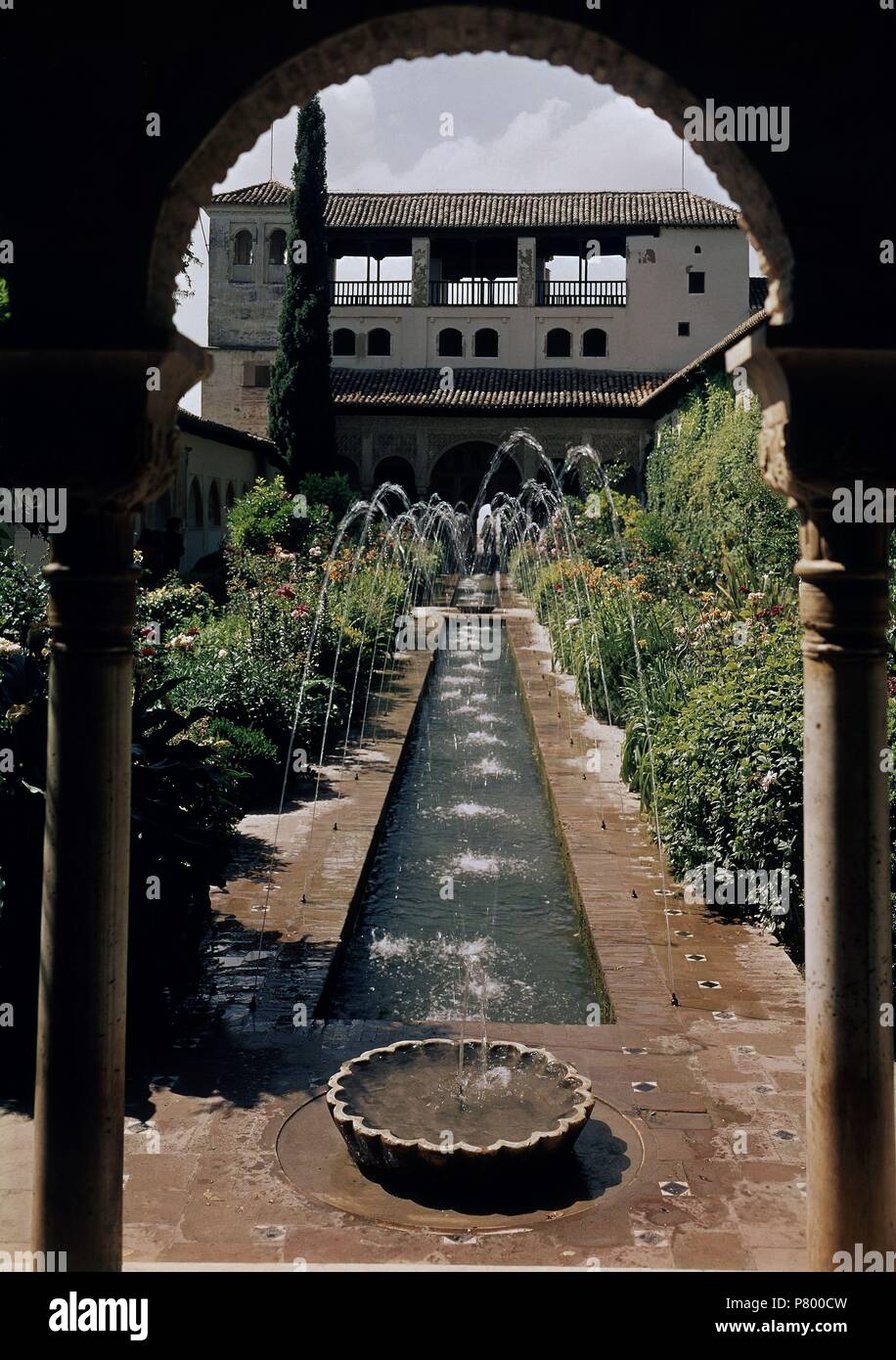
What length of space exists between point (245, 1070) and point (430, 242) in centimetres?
3531

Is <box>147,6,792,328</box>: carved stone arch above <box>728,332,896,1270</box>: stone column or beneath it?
above

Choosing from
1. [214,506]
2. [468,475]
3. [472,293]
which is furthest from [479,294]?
[214,506]

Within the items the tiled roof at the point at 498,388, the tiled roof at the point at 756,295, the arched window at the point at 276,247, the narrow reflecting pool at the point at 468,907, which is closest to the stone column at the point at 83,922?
the narrow reflecting pool at the point at 468,907

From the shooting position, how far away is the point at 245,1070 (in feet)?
14.3

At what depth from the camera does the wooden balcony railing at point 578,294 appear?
36.2m

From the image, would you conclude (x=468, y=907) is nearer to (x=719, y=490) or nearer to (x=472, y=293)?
(x=719, y=490)

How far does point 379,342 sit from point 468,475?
476cm

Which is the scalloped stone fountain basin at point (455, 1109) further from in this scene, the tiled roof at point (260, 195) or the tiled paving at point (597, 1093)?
the tiled roof at point (260, 195)

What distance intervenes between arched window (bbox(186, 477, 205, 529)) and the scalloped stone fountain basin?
19.3m

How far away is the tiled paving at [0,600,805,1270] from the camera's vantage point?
327 centimetres

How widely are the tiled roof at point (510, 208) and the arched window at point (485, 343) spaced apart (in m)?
2.98

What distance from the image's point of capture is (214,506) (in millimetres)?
25438

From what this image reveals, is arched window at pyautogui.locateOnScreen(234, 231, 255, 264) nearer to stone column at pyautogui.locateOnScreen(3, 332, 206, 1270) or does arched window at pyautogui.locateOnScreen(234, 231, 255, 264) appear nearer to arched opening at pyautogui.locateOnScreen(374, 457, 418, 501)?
arched opening at pyautogui.locateOnScreen(374, 457, 418, 501)

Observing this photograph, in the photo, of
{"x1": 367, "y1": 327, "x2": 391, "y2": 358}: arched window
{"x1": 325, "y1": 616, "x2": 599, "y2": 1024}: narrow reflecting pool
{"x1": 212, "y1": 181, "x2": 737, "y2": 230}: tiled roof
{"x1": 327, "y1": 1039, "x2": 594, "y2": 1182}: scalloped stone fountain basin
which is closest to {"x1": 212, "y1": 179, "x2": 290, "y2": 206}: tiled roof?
{"x1": 212, "y1": 181, "x2": 737, "y2": 230}: tiled roof
